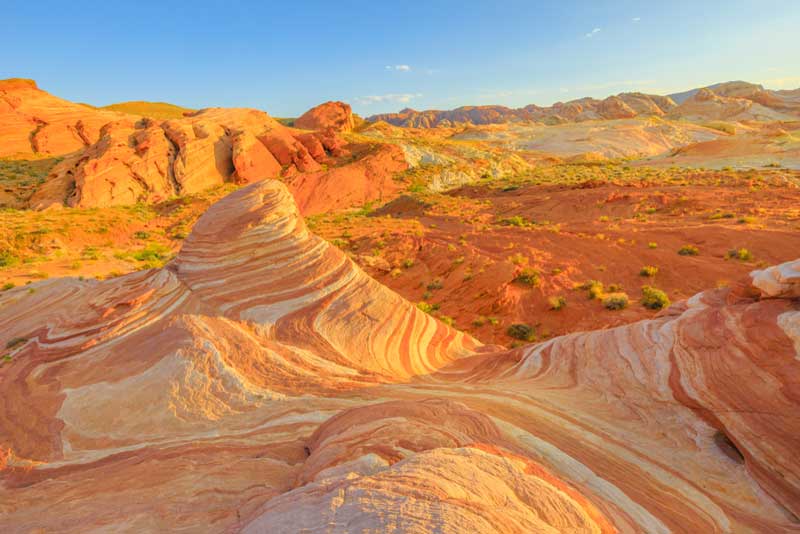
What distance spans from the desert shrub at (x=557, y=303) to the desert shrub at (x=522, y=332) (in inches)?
54.6

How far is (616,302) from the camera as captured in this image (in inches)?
474

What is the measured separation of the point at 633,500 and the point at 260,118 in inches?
1927

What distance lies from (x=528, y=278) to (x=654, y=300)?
3888mm

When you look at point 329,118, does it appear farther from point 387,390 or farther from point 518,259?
point 387,390

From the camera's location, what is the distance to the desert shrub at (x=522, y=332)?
445 inches

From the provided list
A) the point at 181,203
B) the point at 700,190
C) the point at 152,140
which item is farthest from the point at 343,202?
the point at 700,190

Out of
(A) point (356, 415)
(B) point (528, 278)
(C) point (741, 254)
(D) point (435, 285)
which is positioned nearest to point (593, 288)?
(B) point (528, 278)

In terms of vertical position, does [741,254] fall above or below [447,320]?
above

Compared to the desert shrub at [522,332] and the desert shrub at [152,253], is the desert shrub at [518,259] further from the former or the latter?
the desert shrub at [152,253]

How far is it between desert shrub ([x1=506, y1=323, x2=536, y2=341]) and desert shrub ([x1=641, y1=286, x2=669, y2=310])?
3657 mm

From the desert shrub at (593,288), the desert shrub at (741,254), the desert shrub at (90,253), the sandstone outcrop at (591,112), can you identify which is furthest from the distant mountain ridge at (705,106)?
the desert shrub at (90,253)

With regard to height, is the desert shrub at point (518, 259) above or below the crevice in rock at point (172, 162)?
below

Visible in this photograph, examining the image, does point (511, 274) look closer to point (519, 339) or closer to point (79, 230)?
point (519, 339)

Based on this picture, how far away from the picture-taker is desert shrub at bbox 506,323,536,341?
11.3m
